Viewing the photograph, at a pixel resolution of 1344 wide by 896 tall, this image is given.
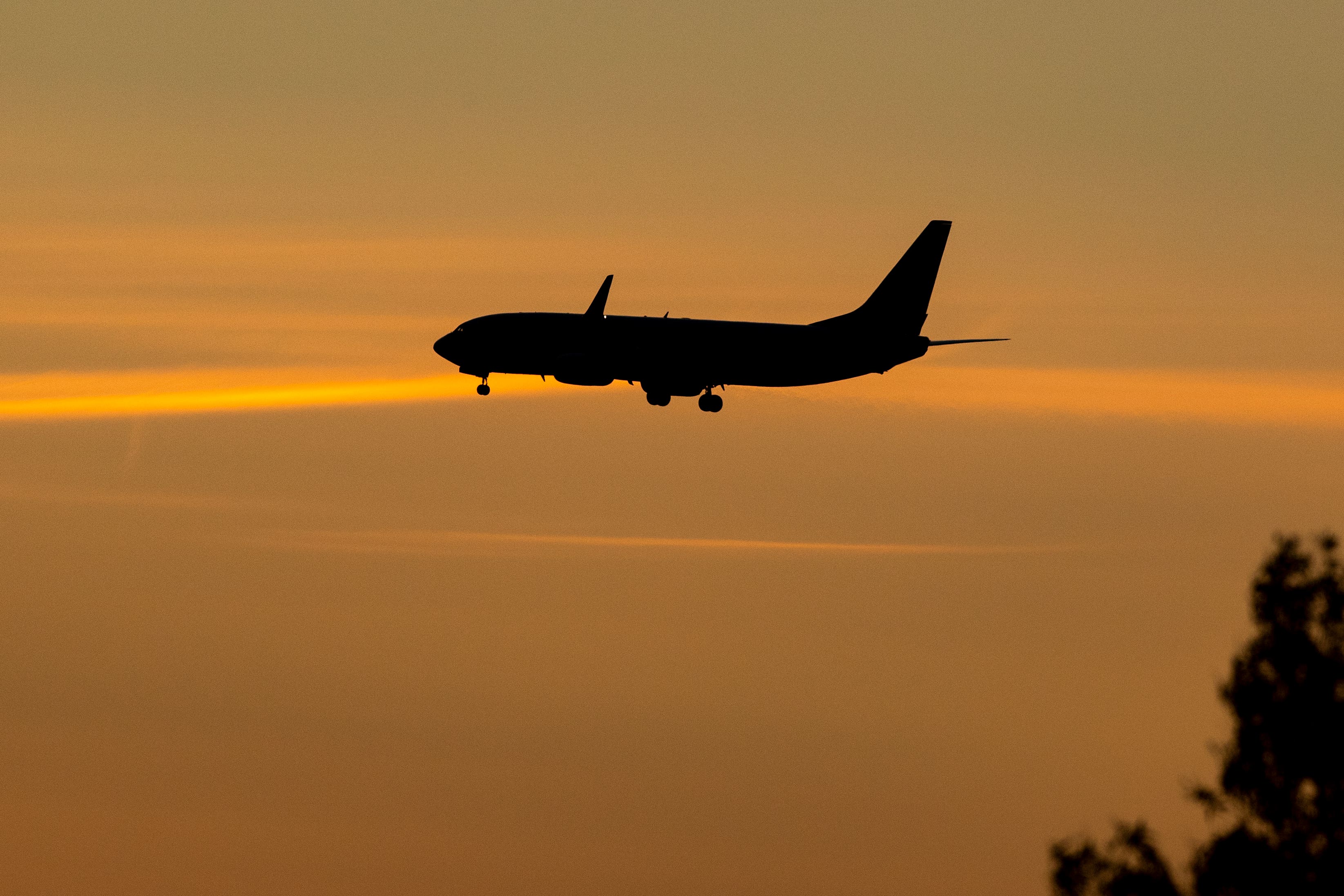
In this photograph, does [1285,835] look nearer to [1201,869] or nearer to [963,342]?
[1201,869]

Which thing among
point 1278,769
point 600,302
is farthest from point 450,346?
point 1278,769

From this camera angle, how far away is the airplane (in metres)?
154

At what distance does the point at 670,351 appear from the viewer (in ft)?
506

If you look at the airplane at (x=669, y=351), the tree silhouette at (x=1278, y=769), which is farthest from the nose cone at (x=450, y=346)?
the tree silhouette at (x=1278, y=769)

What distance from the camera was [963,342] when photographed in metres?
145

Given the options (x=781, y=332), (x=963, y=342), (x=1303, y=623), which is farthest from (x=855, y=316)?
(x=1303, y=623)

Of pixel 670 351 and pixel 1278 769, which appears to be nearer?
pixel 1278 769

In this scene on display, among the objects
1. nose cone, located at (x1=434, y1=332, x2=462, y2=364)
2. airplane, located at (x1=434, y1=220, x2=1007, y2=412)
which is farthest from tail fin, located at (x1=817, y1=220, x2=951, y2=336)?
nose cone, located at (x1=434, y1=332, x2=462, y2=364)

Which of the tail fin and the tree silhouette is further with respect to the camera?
the tail fin

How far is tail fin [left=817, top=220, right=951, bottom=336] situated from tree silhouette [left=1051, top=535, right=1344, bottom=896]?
60.0m

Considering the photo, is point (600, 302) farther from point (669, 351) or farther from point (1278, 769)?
point (1278, 769)

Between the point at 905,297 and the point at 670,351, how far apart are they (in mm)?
17734

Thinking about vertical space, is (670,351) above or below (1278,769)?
above

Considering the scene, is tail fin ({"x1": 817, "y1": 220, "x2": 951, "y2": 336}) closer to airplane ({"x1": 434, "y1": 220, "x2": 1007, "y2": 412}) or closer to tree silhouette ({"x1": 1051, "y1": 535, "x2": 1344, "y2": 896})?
airplane ({"x1": 434, "y1": 220, "x2": 1007, "y2": 412})
